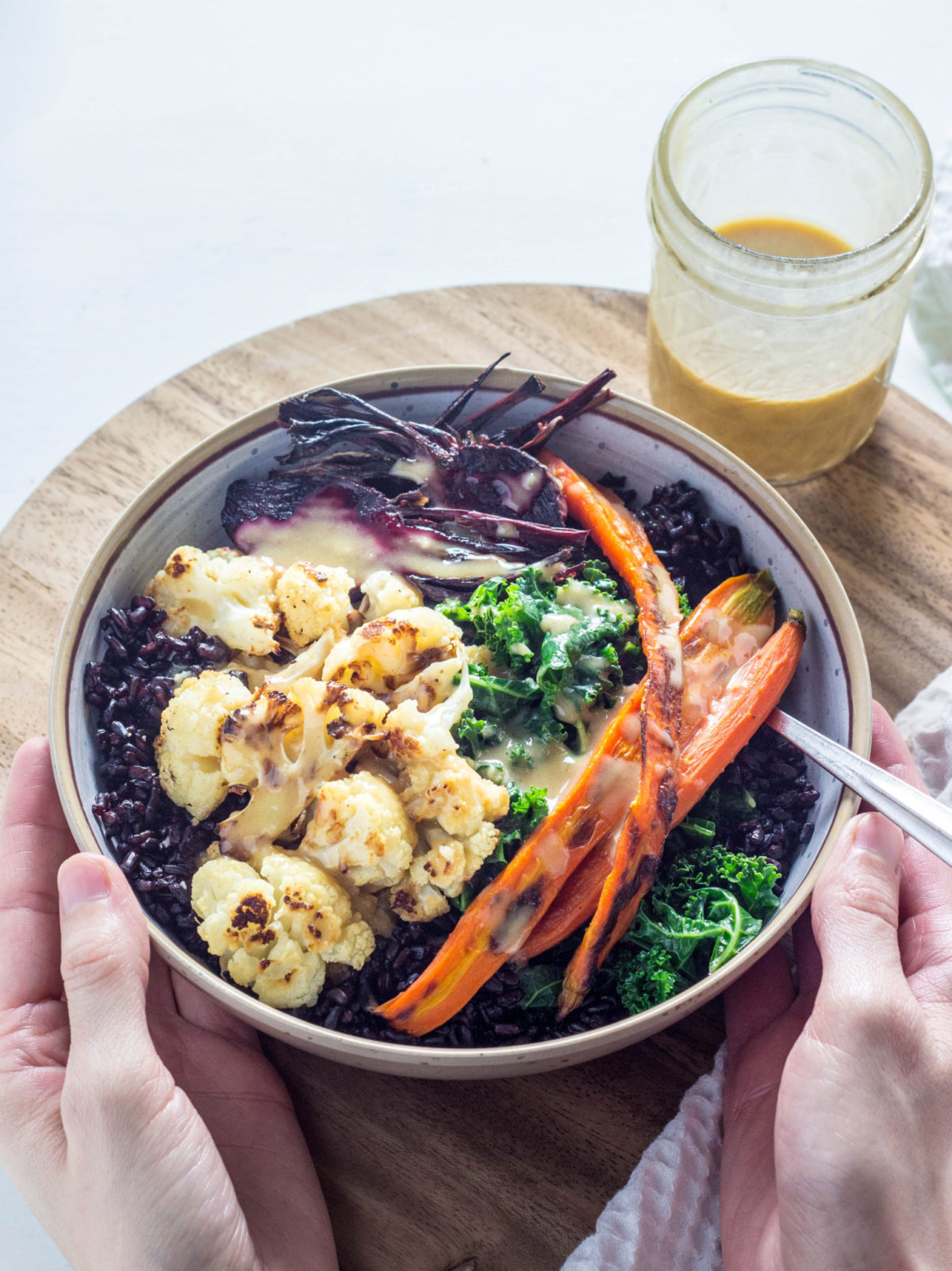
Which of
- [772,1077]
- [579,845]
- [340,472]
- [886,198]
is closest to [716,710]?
[579,845]

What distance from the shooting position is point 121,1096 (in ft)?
8.05

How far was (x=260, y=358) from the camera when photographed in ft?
12.9

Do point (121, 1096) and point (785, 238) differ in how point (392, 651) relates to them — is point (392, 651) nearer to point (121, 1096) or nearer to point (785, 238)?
point (121, 1096)

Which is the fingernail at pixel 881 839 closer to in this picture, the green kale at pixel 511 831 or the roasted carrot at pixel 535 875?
the roasted carrot at pixel 535 875

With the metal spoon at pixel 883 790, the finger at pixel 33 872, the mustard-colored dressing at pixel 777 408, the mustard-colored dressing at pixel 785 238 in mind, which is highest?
the mustard-colored dressing at pixel 785 238

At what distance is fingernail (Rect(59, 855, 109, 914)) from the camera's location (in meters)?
2.57

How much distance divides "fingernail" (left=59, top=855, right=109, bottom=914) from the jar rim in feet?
7.46

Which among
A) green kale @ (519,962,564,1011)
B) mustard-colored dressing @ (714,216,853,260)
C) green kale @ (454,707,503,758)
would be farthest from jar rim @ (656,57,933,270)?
green kale @ (519,962,564,1011)

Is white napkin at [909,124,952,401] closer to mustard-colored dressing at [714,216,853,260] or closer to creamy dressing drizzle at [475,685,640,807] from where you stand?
mustard-colored dressing at [714,216,853,260]

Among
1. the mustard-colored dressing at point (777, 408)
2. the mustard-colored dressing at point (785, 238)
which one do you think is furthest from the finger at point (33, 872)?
the mustard-colored dressing at point (785, 238)

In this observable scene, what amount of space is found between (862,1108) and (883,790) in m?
0.70

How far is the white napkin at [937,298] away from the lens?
4152 millimetres

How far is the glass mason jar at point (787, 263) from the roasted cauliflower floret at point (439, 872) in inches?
66.3

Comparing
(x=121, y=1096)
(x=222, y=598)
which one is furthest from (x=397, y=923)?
(x=222, y=598)
